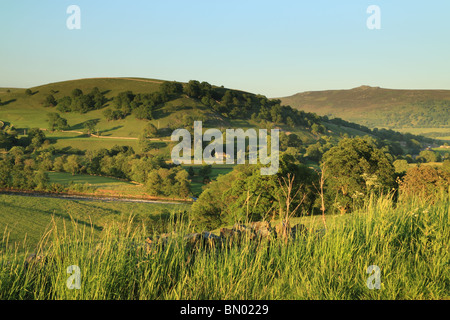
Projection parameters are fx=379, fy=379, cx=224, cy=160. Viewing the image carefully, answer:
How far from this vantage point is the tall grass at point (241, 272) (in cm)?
544

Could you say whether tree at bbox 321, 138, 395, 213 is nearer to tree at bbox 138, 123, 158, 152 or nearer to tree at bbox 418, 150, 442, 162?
tree at bbox 138, 123, 158, 152

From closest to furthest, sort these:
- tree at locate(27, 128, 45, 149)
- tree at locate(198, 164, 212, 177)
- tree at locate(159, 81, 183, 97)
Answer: tree at locate(198, 164, 212, 177)
tree at locate(27, 128, 45, 149)
tree at locate(159, 81, 183, 97)

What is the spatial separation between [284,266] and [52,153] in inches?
5042

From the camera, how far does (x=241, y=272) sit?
20.1 feet

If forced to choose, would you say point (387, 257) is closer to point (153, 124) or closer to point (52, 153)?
point (52, 153)

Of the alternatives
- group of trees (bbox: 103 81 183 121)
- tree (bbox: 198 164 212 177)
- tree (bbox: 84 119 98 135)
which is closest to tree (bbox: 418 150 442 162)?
tree (bbox: 198 164 212 177)

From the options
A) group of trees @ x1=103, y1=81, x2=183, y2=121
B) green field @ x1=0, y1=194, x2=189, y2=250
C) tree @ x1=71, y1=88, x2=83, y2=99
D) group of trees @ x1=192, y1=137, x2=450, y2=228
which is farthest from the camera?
tree @ x1=71, y1=88, x2=83, y2=99

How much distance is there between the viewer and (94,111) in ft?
567

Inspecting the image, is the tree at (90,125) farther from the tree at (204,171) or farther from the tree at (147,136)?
the tree at (204,171)

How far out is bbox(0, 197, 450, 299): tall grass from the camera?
17.8 ft

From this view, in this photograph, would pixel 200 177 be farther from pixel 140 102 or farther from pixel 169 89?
pixel 169 89

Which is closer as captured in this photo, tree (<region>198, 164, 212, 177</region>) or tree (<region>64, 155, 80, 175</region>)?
tree (<region>198, 164, 212, 177</region>)

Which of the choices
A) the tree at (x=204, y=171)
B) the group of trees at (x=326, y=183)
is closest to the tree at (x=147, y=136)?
the tree at (x=204, y=171)

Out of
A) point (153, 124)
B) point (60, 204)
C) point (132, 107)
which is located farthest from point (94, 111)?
point (60, 204)
